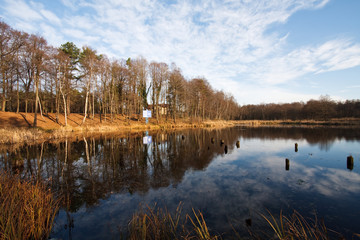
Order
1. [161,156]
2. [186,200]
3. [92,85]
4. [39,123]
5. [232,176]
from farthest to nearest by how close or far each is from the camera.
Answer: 1. [92,85]
2. [39,123]
3. [161,156]
4. [232,176]
5. [186,200]

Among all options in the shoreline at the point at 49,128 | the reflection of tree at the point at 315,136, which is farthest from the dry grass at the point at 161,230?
the shoreline at the point at 49,128

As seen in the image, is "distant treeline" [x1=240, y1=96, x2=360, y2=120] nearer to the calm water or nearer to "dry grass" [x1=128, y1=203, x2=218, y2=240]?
the calm water

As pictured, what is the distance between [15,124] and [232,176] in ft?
112

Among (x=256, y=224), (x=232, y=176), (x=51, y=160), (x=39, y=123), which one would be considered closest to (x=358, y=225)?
(x=256, y=224)

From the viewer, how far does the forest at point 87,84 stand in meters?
24.9

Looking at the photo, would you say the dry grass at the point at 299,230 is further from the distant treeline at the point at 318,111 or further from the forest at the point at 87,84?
the distant treeline at the point at 318,111

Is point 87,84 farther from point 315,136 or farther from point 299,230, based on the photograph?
point 315,136

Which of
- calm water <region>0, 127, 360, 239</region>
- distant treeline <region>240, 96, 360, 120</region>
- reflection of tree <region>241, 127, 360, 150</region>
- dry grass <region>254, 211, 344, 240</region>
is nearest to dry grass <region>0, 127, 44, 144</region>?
calm water <region>0, 127, 360, 239</region>

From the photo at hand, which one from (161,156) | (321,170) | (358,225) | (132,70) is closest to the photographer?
(358,225)

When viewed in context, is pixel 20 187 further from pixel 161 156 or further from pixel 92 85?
pixel 92 85

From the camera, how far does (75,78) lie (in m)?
38.9

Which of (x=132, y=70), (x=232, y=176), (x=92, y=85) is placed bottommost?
(x=232, y=176)

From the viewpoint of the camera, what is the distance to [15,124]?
2716cm

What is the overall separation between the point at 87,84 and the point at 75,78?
10240 mm
